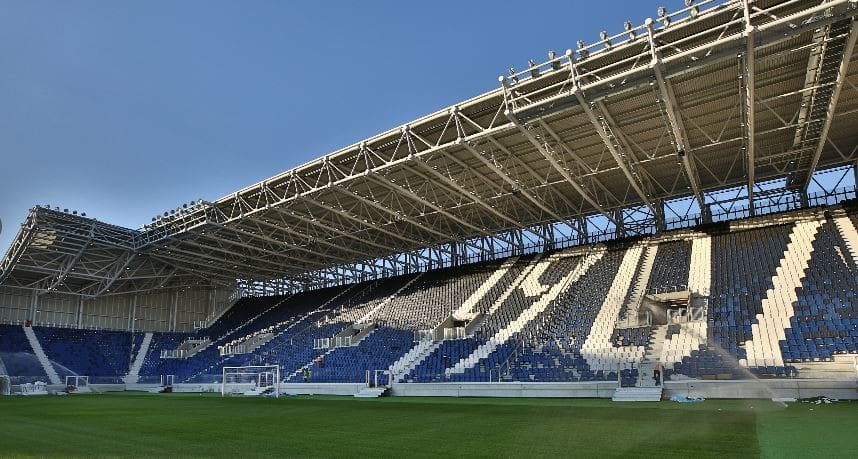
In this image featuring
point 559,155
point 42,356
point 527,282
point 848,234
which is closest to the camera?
point 559,155

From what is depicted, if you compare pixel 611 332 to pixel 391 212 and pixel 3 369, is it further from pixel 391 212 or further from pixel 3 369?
pixel 3 369

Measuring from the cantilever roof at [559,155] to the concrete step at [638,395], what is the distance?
9.72 metres

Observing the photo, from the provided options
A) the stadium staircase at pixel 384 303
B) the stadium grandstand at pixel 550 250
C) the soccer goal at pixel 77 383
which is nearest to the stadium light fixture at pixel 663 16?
the stadium grandstand at pixel 550 250

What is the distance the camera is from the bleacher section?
79.2ft

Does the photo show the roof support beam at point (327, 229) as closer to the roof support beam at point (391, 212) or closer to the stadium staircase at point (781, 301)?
the roof support beam at point (391, 212)

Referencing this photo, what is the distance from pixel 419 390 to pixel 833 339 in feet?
58.6

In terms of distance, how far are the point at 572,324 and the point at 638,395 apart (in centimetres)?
951

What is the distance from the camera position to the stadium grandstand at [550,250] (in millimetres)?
20859

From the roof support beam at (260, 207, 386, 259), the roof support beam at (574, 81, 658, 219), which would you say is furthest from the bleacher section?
the roof support beam at (574, 81, 658, 219)

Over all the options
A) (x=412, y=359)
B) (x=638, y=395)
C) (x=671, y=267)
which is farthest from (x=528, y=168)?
(x=412, y=359)

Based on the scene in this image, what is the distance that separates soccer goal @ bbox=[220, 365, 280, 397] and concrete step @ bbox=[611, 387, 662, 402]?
19588 mm

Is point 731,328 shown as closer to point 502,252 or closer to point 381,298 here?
point 502,252

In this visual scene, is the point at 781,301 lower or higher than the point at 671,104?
lower

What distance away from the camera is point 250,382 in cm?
3453
